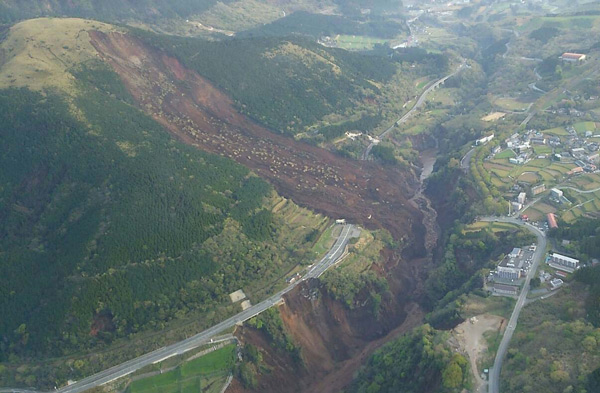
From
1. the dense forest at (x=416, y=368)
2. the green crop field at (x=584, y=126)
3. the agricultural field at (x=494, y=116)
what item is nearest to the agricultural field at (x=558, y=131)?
the green crop field at (x=584, y=126)

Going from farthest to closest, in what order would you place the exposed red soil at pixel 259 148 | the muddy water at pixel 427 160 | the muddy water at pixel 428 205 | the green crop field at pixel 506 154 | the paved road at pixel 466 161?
1. the muddy water at pixel 427 160
2. the paved road at pixel 466 161
3. the green crop field at pixel 506 154
4. the exposed red soil at pixel 259 148
5. the muddy water at pixel 428 205

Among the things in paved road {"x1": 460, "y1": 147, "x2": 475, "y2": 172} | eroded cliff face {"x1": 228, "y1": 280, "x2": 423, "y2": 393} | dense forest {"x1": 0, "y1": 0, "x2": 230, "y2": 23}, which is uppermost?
dense forest {"x1": 0, "y1": 0, "x2": 230, "y2": 23}

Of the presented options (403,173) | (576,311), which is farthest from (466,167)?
(576,311)

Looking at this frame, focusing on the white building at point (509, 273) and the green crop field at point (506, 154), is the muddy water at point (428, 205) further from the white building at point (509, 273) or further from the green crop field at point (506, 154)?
the white building at point (509, 273)

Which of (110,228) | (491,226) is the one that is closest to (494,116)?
(491,226)

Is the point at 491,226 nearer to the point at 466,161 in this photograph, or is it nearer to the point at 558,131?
the point at 466,161

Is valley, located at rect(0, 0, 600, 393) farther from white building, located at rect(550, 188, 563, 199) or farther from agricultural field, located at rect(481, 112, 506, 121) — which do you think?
agricultural field, located at rect(481, 112, 506, 121)

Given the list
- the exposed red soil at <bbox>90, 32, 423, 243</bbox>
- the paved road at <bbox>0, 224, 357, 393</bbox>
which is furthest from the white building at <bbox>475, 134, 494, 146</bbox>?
the paved road at <bbox>0, 224, 357, 393</bbox>
